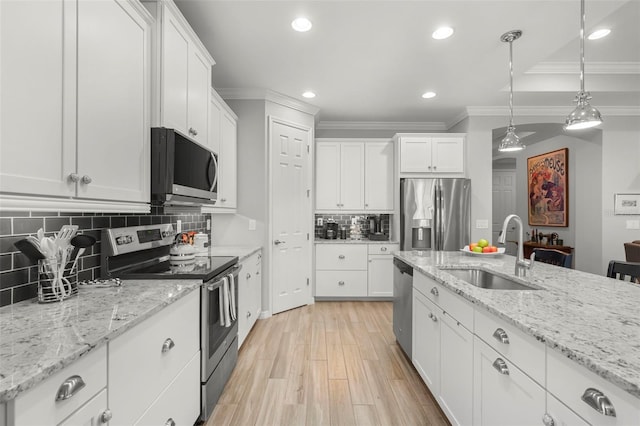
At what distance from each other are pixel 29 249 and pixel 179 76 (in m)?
1.28

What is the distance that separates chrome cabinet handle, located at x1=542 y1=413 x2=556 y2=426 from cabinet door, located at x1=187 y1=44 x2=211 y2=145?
2299mm

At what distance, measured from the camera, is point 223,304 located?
6.51 feet

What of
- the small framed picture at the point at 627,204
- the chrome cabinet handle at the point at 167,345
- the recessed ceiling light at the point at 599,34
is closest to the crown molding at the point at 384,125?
the recessed ceiling light at the point at 599,34

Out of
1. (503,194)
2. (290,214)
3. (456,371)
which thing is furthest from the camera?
(503,194)

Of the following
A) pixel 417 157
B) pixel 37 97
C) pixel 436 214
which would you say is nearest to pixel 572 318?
pixel 37 97

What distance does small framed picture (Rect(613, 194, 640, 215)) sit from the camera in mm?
4125

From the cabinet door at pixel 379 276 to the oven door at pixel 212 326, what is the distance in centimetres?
269

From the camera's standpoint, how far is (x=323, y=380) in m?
2.31

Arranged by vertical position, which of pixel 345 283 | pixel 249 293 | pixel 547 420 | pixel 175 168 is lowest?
pixel 345 283

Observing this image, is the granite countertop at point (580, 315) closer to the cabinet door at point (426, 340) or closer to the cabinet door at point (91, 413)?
the cabinet door at point (426, 340)

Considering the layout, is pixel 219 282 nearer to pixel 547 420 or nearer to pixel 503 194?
pixel 547 420

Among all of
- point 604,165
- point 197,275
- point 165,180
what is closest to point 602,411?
point 197,275

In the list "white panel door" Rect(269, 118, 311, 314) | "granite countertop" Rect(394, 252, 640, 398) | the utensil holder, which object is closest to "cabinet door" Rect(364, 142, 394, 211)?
"white panel door" Rect(269, 118, 311, 314)

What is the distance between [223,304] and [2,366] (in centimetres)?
129
